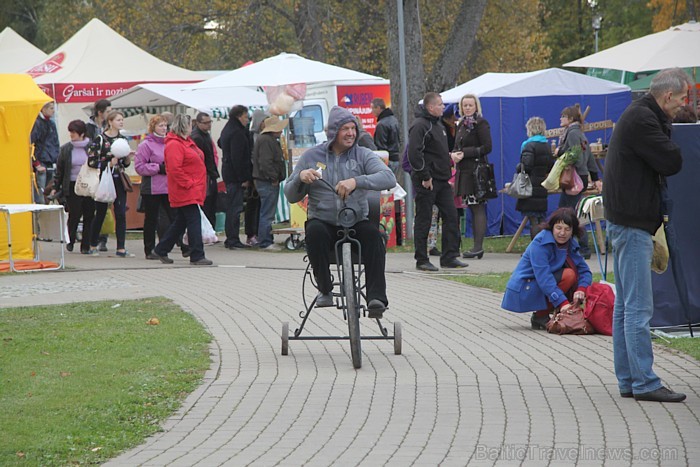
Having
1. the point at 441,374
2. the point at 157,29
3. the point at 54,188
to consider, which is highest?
the point at 157,29

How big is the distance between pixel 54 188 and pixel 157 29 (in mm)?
19944

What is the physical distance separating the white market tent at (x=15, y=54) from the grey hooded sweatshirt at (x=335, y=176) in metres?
23.2

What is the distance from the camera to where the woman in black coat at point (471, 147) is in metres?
15.4

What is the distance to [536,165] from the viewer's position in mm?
15773

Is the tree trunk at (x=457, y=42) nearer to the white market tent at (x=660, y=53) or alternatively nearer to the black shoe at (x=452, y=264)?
the white market tent at (x=660, y=53)

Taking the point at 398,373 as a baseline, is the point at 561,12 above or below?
above

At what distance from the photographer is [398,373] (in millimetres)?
7871

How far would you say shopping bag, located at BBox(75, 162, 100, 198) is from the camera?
16.2 metres

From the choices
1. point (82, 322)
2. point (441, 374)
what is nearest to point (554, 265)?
point (441, 374)

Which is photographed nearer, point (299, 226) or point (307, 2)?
point (299, 226)

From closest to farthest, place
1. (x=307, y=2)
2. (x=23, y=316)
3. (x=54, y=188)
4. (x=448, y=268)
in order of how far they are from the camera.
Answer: (x=23, y=316) → (x=448, y=268) → (x=54, y=188) → (x=307, y=2)

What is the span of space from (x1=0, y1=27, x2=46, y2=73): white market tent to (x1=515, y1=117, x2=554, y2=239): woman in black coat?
17880mm

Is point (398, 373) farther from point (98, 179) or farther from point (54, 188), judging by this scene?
point (54, 188)

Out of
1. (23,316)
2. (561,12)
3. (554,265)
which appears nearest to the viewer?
(554,265)
